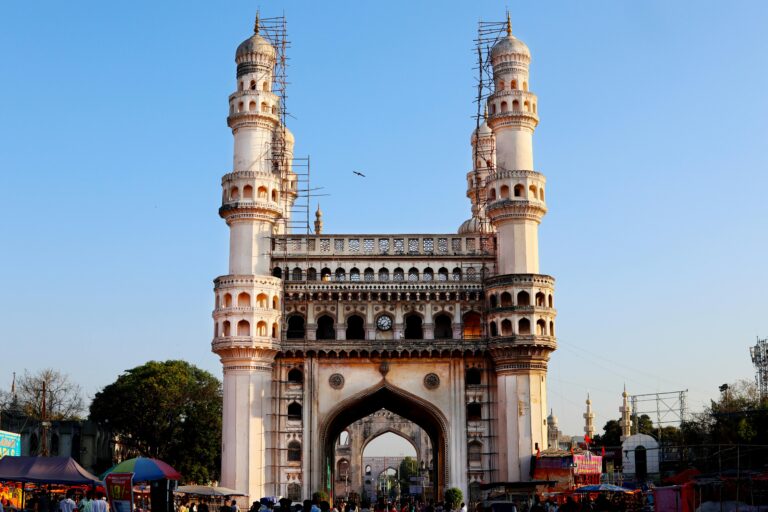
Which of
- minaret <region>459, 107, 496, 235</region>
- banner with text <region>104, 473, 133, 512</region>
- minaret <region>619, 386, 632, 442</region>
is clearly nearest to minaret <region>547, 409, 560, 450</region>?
minaret <region>619, 386, 632, 442</region>

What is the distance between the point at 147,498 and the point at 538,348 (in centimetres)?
2119

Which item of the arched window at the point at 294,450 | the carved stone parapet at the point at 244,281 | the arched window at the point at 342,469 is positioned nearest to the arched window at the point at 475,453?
the arched window at the point at 294,450

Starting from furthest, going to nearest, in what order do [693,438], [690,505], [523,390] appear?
[693,438]
[523,390]
[690,505]

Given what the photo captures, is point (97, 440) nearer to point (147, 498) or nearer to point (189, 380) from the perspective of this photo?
point (189, 380)

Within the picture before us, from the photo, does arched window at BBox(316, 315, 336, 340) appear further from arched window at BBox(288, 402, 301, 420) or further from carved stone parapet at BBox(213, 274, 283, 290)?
arched window at BBox(288, 402, 301, 420)

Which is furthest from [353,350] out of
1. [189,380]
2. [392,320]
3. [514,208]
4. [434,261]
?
[189,380]

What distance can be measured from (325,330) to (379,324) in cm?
336

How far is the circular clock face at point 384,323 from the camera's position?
190 feet

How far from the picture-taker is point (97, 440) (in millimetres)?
72875

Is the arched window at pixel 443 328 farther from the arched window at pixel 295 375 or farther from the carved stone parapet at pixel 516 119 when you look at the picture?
the carved stone parapet at pixel 516 119

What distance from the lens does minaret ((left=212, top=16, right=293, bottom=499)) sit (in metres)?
54.2

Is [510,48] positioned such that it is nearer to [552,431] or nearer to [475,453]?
[475,453]

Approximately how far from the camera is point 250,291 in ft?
181

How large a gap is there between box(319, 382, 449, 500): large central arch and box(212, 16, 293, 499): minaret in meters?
3.75
